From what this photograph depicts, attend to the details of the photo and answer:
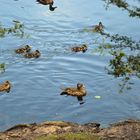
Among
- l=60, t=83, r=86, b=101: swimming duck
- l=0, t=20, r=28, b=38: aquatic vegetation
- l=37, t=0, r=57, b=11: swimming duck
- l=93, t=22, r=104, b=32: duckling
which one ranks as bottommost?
l=60, t=83, r=86, b=101: swimming duck

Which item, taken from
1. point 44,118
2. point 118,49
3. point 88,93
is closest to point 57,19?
point 118,49

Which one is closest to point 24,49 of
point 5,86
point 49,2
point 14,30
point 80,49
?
point 80,49

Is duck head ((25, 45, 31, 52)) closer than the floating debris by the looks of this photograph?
No

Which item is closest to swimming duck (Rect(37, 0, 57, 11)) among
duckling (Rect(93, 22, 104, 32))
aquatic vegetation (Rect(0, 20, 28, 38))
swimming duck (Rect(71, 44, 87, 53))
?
aquatic vegetation (Rect(0, 20, 28, 38))

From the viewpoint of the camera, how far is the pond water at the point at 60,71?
1560 cm

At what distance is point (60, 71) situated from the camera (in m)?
19.0

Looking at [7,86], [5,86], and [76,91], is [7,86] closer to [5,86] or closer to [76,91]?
[5,86]

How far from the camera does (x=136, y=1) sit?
26953 mm

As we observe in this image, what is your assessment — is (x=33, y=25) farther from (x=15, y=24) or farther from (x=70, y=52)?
(x=70, y=52)

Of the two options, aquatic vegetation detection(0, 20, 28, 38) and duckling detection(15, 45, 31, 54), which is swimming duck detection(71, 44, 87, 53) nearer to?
duckling detection(15, 45, 31, 54)

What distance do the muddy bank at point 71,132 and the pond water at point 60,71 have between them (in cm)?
230

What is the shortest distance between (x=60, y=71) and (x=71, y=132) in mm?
7900

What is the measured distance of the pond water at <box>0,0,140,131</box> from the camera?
15.6m

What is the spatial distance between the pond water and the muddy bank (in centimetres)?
230
